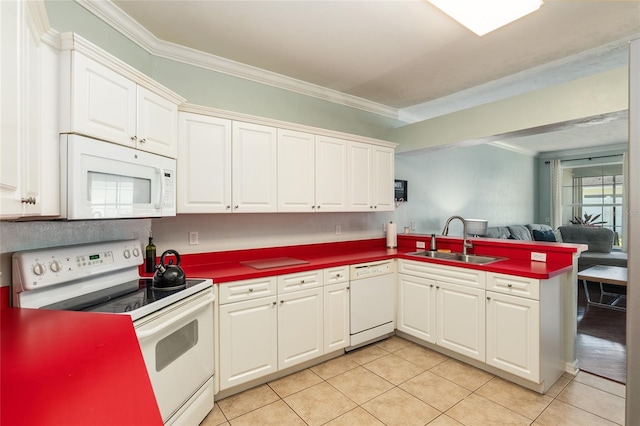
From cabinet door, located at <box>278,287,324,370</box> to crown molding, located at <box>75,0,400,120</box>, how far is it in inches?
81.7

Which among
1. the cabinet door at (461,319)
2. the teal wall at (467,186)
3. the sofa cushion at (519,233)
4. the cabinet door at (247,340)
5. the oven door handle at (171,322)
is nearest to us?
the oven door handle at (171,322)

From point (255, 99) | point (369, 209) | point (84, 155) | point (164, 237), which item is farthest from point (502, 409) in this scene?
point (255, 99)

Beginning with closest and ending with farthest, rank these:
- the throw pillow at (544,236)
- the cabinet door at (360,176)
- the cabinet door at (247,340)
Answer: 1. the cabinet door at (247,340)
2. the cabinet door at (360,176)
3. the throw pillow at (544,236)

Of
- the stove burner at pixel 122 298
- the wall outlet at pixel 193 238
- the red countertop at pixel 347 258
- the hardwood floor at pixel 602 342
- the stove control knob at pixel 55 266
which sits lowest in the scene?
the hardwood floor at pixel 602 342

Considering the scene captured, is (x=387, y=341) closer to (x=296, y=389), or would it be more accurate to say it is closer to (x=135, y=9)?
(x=296, y=389)

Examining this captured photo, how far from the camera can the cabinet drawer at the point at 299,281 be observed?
2449 mm

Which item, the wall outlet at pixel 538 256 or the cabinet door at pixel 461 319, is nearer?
the cabinet door at pixel 461 319

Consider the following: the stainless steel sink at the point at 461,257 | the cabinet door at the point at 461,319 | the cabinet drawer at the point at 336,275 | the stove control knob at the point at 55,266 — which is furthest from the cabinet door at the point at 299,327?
the stove control knob at the point at 55,266

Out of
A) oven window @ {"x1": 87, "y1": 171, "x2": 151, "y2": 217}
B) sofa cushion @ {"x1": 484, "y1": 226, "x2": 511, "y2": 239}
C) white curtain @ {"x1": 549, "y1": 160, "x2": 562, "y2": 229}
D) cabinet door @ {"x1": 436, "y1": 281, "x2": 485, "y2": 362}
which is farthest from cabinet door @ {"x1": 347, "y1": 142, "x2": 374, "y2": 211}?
white curtain @ {"x1": 549, "y1": 160, "x2": 562, "y2": 229}

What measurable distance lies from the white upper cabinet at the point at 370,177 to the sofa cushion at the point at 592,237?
4.72 metres

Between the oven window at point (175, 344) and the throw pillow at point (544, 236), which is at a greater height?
the throw pillow at point (544, 236)

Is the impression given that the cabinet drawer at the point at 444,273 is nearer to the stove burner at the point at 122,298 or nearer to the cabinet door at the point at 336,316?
the cabinet door at the point at 336,316

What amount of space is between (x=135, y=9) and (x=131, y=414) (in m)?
2.48

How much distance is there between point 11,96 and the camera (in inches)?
41.8
